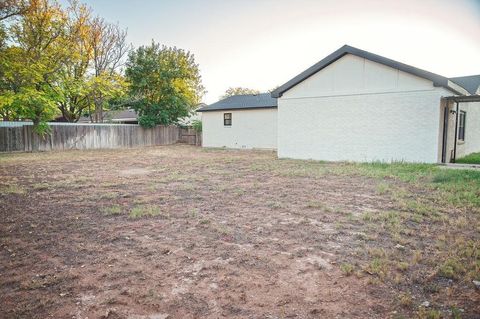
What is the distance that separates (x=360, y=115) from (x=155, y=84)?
18.2 metres

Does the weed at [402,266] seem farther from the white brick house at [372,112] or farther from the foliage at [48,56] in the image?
the foliage at [48,56]

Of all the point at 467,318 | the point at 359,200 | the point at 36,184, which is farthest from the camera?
the point at 36,184

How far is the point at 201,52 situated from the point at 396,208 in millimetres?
32131

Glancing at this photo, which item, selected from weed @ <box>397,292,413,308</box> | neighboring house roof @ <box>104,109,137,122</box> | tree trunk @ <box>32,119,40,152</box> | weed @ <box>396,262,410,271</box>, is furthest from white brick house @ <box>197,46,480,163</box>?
neighboring house roof @ <box>104,109,137,122</box>

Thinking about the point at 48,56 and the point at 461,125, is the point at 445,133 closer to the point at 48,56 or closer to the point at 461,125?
the point at 461,125

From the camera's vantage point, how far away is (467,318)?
218 cm

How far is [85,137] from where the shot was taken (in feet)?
67.3

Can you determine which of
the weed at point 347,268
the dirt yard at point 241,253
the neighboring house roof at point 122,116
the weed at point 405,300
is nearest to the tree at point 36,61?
the neighboring house roof at point 122,116

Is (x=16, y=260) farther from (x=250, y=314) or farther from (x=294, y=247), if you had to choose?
(x=294, y=247)

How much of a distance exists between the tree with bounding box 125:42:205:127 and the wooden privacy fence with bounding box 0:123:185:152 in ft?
3.76

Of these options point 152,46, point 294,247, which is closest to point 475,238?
point 294,247

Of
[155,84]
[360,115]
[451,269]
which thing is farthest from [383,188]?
[155,84]

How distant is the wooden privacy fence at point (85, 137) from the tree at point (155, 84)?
1.15 metres

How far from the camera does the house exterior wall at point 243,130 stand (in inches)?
779
